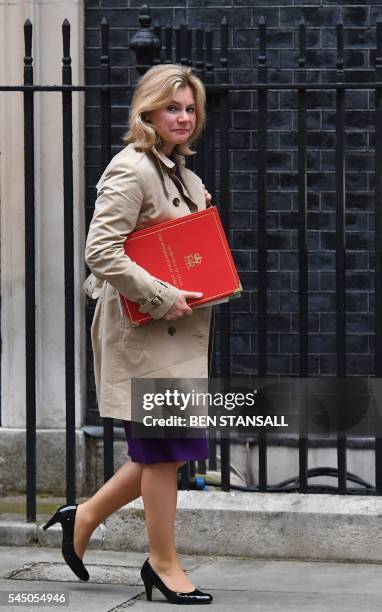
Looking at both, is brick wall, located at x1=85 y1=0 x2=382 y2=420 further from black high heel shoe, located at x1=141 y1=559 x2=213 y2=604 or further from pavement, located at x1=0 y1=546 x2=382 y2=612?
black high heel shoe, located at x1=141 y1=559 x2=213 y2=604

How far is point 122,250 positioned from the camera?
5035 mm

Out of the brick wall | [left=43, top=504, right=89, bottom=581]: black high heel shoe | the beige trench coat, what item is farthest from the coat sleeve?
the brick wall

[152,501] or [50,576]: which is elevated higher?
[152,501]

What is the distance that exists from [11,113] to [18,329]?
1110 millimetres

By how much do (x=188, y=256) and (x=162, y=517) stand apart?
3.13 ft

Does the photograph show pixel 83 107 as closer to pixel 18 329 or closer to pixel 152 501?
pixel 18 329

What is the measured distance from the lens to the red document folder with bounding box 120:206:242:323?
201 inches

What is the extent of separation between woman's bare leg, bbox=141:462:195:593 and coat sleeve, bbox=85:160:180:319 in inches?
22.7

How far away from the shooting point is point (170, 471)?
5152 millimetres

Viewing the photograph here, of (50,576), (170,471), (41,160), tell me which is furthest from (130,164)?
(41,160)

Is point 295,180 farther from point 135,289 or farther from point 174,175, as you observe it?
point 135,289

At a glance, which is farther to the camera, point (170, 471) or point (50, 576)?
point (50, 576)

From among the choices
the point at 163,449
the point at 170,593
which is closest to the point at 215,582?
A: the point at 170,593

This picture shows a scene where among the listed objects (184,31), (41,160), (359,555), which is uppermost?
(184,31)
